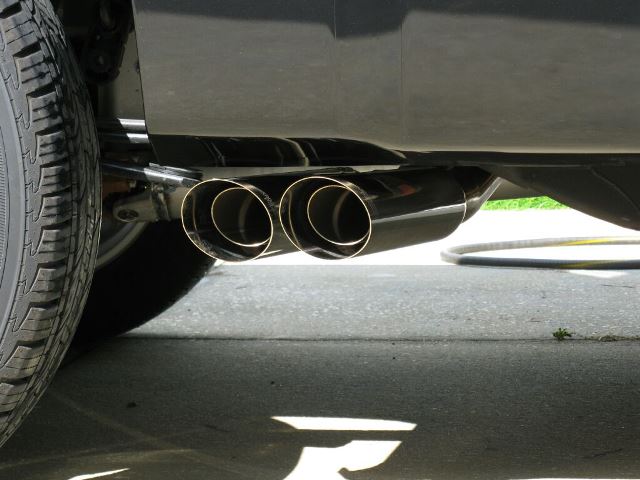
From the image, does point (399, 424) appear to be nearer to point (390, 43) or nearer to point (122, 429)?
point (122, 429)

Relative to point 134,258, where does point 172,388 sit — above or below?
below

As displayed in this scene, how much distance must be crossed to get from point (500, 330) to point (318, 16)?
2.13 metres

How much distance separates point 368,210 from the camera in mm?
1845

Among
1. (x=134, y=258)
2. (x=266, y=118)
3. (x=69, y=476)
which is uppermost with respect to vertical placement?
(x=266, y=118)

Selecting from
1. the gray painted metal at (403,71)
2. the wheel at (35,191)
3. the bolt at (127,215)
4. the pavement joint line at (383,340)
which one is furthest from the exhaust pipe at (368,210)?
the pavement joint line at (383,340)

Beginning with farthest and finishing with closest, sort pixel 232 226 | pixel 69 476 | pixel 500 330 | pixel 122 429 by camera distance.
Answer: pixel 500 330 < pixel 122 429 < pixel 69 476 < pixel 232 226

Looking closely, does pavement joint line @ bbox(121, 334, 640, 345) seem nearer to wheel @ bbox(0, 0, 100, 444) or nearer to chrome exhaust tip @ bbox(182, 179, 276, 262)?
chrome exhaust tip @ bbox(182, 179, 276, 262)

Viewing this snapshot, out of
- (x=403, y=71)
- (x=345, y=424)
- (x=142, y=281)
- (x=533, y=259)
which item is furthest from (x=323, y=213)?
(x=533, y=259)

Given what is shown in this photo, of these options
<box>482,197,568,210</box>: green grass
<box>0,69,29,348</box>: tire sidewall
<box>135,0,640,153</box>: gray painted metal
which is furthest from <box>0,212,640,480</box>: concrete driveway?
<box>482,197,568,210</box>: green grass

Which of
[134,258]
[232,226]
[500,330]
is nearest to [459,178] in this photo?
[232,226]

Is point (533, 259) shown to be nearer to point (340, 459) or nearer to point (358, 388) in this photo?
point (358, 388)

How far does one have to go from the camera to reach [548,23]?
1548 mm

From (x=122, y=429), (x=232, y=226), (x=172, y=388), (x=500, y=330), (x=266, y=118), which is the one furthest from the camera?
(x=500, y=330)

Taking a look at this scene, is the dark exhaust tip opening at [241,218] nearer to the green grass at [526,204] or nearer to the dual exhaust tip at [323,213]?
the dual exhaust tip at [323,213]
